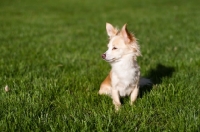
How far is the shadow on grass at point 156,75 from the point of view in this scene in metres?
4.54

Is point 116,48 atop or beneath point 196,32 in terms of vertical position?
atop

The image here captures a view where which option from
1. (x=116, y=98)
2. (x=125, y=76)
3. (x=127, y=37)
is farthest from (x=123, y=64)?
(x=116, y=98)

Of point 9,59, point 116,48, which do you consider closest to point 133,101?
point 116,48

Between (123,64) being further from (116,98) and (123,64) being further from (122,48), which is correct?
(116,98)

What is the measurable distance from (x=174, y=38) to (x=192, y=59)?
292 cm

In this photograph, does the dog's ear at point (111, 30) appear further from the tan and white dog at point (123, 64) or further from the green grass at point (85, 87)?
the green grass at point (85, 87)

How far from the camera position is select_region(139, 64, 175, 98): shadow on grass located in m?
4.54

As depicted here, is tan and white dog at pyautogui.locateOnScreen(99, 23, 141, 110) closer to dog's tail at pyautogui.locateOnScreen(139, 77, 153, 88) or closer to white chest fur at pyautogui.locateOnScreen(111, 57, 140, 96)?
white chest fur at pyautogui.locateOnScreen(111, 57, 140, 96)

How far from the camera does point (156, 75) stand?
17.0 feet

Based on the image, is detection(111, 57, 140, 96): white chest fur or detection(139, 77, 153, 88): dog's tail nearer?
detection(111, 57, 140, 96): white chest fur

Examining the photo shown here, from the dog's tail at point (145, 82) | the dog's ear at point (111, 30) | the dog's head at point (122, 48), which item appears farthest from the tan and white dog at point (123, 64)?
the dog's tail at point (145, 82)

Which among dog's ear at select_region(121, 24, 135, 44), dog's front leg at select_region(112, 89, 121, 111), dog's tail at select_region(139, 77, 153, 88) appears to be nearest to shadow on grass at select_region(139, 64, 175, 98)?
dog's tail at select_region(139, 77, 153, 88)

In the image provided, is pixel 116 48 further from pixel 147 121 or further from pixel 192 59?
pixel 192 59

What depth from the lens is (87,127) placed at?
297cm
